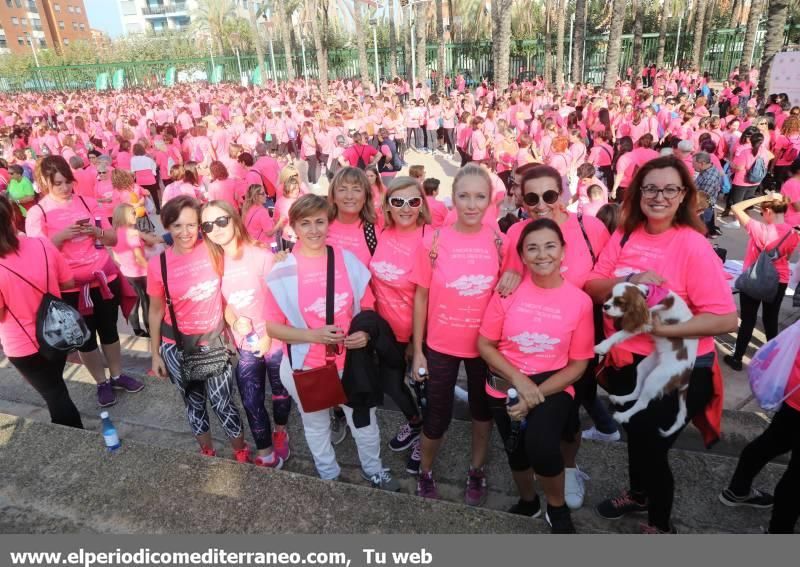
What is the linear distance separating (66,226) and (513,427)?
382cm

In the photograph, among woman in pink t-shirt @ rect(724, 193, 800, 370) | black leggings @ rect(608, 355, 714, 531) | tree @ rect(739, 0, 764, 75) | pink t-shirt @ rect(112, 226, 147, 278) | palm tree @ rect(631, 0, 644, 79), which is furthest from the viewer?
palm tree @ rect(631, 0, 644, 79)

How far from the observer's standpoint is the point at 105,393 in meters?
4.32

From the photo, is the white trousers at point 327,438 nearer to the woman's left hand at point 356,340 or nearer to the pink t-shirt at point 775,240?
the woman's left hand at point 356,340

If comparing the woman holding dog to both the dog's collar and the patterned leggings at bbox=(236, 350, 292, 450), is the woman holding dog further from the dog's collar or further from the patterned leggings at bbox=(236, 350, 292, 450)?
the patterned leggings at bbox=(236, 350, 292, 450)

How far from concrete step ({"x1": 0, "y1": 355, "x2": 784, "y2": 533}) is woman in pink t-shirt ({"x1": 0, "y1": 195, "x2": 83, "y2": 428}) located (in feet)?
2.12

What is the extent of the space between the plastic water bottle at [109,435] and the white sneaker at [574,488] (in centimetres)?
264

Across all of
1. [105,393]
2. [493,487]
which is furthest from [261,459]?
[105,393]

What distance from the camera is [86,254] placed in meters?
4.16

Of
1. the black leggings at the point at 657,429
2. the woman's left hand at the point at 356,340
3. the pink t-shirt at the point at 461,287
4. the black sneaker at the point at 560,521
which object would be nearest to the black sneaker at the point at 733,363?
the black leggings at the point at 657,429

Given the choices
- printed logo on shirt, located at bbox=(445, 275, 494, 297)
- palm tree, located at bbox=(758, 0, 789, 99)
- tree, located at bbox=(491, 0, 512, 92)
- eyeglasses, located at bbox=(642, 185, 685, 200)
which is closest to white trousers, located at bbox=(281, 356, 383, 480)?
printed logo on shirt, located at bbox=(445, 275, 494, 297)

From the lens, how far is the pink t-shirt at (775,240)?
4246 millimetres

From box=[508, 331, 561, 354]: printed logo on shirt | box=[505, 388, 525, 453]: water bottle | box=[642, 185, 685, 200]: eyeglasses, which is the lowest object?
box=[505, 388, 525, 453]: water bottle

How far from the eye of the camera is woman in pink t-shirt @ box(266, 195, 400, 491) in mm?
2756

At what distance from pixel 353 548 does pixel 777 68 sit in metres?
18.3
